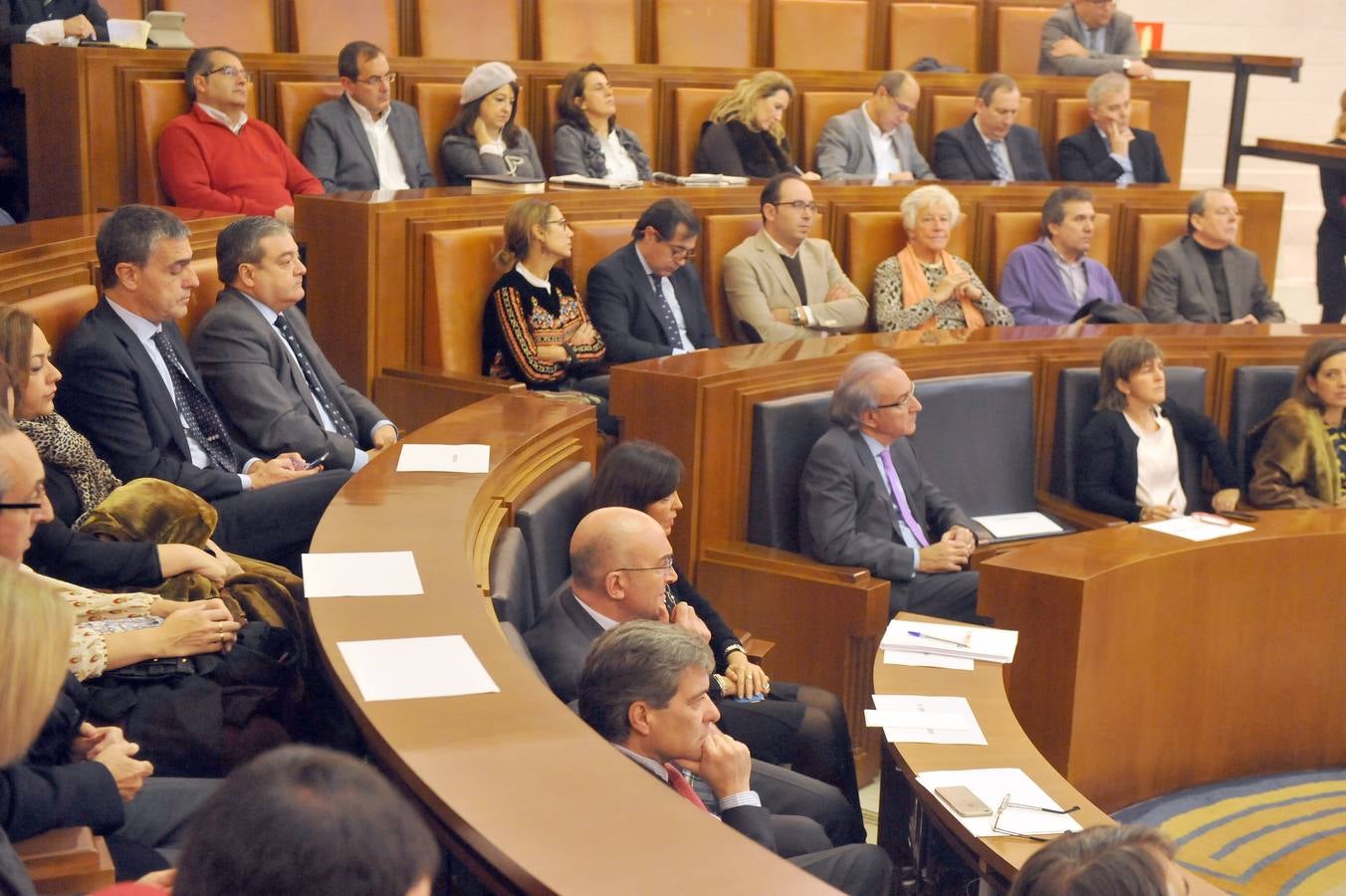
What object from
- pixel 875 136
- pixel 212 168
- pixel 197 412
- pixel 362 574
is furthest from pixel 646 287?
pixel 362 574

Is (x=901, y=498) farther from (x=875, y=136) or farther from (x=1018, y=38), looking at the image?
(x=1018, y=38)

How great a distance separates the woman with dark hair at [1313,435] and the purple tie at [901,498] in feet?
4.17

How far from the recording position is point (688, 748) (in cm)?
209

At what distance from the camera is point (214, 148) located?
14.9 feet

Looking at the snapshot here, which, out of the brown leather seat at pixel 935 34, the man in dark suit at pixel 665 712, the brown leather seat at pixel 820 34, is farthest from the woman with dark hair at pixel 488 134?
the man in dark suit at pixel 665 712

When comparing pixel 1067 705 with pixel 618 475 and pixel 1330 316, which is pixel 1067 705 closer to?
pixel 618 475

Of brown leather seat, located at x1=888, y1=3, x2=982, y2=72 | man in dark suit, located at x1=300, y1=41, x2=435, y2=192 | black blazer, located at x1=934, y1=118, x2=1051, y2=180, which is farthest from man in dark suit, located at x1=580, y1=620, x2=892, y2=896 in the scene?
brown leather seat, located at x1=888, y1=3, x2=982, y2=72

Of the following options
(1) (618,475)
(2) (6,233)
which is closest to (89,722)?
(1) (618,475)

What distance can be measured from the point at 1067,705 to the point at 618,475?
104 cm

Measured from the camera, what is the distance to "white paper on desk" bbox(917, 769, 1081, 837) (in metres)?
2.15

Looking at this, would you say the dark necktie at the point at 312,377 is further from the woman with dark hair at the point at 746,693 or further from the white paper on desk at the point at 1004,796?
the white paper on desk at the point at 1004,796

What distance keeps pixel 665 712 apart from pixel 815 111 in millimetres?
4388

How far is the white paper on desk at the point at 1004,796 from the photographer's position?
2148mm

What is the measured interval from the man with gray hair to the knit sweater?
5.88ft
